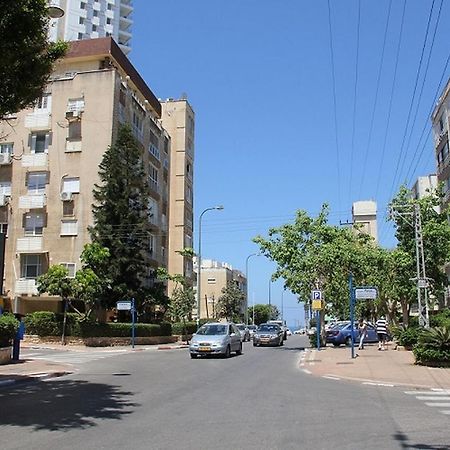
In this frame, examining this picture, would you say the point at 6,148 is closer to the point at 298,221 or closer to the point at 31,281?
the point at 31,281

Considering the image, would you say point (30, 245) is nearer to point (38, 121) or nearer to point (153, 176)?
point (38, 121)

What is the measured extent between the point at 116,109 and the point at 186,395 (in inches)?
1402

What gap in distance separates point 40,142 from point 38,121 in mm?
1668

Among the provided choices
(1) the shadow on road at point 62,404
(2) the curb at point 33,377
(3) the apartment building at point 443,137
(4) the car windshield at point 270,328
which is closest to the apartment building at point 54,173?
(4) the car windshield at point 270,328

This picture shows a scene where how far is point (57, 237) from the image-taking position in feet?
144

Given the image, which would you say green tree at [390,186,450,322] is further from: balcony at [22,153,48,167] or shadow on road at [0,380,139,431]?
balcony at [22,153,48,167]

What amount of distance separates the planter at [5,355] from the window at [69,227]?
22.6 meters

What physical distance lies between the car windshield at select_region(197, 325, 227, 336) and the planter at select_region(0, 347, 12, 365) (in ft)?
28.1

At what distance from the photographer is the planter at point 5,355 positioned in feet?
69.1

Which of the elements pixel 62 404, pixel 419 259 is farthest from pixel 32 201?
pixel 62 404

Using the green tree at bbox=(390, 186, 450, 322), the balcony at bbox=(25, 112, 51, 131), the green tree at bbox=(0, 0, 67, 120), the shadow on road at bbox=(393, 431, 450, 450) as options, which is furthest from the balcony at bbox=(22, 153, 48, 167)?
the shadow on road at bbox=(393, 431, 450, 450)

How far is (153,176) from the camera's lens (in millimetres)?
53844

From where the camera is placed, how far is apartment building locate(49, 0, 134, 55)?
99.8 meters

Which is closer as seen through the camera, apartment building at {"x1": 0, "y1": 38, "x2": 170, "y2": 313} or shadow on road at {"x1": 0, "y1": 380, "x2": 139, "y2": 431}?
shadow on road at {"x1": 0, "y1": 380, "x2": 139, "y2": 431}
